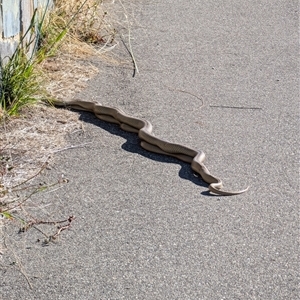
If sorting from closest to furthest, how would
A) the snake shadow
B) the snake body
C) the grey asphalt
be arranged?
the grey asphalt → the snake body → the snake shadow

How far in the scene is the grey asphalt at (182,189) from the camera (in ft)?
15.8

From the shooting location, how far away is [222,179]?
6219 millimetres

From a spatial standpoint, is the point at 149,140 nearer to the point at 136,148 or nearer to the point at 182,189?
the point at 136,148

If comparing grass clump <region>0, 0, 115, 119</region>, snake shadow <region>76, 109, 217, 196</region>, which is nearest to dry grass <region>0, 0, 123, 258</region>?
grass clump <region>0, 0, 115, 119</region>

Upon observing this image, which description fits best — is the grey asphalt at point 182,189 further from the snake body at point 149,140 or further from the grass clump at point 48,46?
the grass clump at point 48,46

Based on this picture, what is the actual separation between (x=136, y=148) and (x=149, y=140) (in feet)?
0.41

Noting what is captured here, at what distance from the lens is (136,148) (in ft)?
22.2

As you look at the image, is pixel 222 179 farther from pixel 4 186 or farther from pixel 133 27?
pixel 133 27

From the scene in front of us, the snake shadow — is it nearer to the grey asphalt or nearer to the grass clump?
the grey asphalt

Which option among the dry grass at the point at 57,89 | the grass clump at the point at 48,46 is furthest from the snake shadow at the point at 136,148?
the grass clump at the point at 48,46

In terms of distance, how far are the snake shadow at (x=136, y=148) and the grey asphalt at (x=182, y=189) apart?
0.06 feet

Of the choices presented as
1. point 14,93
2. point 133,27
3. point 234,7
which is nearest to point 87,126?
point 14,93

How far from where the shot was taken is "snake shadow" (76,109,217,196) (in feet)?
20.6

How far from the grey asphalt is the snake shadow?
0.02m
